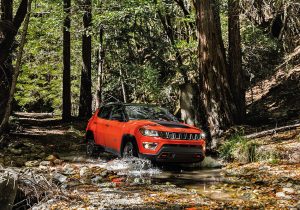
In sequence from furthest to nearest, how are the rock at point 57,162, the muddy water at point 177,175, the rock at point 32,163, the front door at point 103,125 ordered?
the front door at point 103,125
the rock at point 57,162
the rock at point 32,163
the muddy water at point 177,175

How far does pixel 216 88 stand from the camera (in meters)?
13.6

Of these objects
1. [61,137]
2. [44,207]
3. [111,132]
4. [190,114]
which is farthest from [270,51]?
[44,207]

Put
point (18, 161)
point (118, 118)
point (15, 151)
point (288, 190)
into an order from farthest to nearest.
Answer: point (15, 151) → point (18, 161) → point (118, 118) → point (288, 190)

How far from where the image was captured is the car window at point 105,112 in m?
11.4

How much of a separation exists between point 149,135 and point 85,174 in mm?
1762

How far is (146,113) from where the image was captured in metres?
10.7

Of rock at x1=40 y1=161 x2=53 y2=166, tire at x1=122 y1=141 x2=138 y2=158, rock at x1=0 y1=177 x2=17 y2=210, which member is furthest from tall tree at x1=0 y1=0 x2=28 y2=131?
rock at x1=0 y1=177 x2=17 y2=210

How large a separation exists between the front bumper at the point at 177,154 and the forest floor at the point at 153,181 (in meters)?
0.36

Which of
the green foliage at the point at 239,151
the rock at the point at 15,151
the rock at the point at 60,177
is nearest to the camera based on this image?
the rock at the point at 60,177

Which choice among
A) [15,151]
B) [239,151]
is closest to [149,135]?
[239,151]

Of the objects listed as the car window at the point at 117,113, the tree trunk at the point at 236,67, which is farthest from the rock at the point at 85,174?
the tree trunk at the point at 236,67

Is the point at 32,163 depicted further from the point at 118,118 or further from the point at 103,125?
the point at 118,118

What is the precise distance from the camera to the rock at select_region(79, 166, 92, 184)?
27.9ft

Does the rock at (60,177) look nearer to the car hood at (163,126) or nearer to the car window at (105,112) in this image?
the car hood at (163,126)
